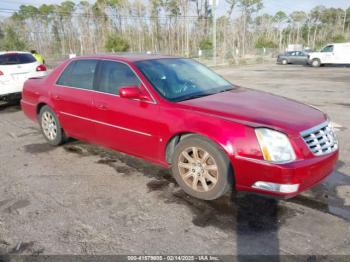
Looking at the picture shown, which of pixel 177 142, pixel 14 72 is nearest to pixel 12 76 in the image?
pixel 14 72

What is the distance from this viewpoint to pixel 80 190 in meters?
3.88

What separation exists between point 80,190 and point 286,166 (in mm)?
2386

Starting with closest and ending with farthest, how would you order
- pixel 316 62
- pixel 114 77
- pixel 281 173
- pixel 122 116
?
pixel 281 173 < pixel 122 116 < pixel 114 77 < pixel 316 62

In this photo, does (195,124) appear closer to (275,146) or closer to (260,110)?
(260,110)

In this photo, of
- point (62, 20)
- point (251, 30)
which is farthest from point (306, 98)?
point (251, 30)

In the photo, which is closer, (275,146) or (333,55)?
(275,146)

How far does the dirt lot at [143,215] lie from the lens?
2781 millimetres

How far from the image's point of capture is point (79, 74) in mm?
4871

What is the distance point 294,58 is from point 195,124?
31018mm

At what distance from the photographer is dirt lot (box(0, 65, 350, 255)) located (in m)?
2.78

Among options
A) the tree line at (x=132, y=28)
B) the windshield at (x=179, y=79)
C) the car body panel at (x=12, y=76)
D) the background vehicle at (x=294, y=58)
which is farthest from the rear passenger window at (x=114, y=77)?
the tree line at (x=132, y=28)

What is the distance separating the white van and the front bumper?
89.3 feet

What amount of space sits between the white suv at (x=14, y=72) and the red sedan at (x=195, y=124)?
409 cm

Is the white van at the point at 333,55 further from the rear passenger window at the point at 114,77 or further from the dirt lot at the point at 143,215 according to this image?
the rear passenger window at the point at 114,77
